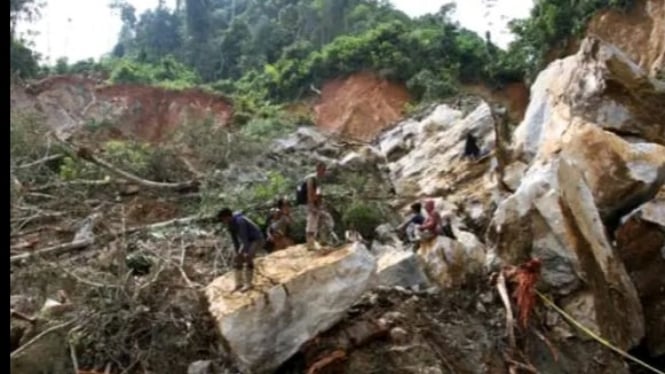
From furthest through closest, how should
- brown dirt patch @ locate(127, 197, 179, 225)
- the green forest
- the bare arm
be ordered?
the green forest, brown dirt patch @ locate(127, 197, 179, 225), the bare arm

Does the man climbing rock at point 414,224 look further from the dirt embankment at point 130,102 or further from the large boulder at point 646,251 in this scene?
the dirt embankment at point 130,102

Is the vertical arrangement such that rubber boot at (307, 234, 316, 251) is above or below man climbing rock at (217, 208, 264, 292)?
below

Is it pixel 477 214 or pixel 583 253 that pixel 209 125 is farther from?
pixel 583 253

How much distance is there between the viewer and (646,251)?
468 inches

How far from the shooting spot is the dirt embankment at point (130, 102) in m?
22.6

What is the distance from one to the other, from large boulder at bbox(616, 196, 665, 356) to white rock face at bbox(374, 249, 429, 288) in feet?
12.7

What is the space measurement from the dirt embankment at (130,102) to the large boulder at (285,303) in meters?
14.3

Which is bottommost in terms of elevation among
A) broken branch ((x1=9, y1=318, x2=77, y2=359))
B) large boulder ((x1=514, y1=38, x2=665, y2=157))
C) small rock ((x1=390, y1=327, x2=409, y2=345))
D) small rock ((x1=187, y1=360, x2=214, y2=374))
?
small rock ((x1=187, y1=360, x2=214, y2=374))

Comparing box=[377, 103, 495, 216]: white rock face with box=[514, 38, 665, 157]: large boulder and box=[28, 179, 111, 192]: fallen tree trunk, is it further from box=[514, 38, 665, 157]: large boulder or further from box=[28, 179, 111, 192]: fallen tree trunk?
box=[28, 179, 111, 192]: fallen tree trunk

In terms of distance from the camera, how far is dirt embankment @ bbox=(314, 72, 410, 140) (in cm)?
2670

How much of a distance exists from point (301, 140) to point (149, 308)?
11857mm

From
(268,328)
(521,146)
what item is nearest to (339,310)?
(268,328)

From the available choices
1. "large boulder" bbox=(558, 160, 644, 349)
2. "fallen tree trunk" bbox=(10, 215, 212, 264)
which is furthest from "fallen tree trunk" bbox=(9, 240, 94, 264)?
"large boulder" bbox=(558, 160, 644, 349)

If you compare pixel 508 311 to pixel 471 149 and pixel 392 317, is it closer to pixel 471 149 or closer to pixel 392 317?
pixel 392 317
